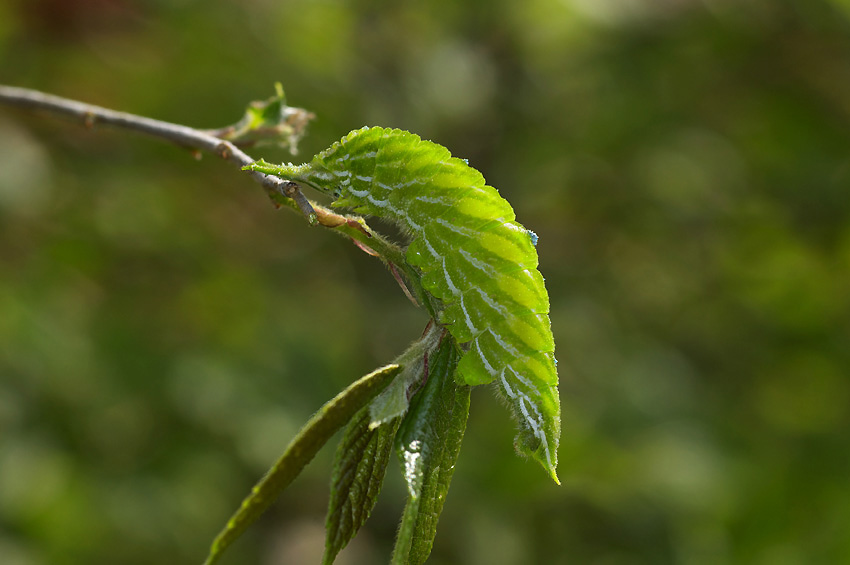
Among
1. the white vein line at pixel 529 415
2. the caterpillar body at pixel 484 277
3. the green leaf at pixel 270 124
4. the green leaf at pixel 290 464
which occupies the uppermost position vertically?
the green leaf at pixel 270 124

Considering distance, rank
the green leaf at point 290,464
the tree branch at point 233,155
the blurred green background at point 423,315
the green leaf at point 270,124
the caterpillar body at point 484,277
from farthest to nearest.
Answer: the blurred green background at point 423,315 → the green leaf at point 270,124 → the caterpillar body at point 484,277 → the tree branch at point 233,155 → the green leaf at point 290,464

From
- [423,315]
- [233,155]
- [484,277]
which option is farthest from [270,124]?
[423,315]

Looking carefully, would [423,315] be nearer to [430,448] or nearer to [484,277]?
[484,277]

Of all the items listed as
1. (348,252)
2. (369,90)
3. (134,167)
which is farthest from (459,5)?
(134,167)

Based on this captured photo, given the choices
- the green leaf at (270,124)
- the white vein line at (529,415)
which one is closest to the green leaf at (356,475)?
the white vein line at (529,415)

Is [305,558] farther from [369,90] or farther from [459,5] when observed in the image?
[459,5]

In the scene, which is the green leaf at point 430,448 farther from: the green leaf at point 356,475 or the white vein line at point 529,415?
the white vein line at point 529,415

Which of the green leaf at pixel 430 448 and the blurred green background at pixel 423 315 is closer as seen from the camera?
the green leaf at pixel 430 448
